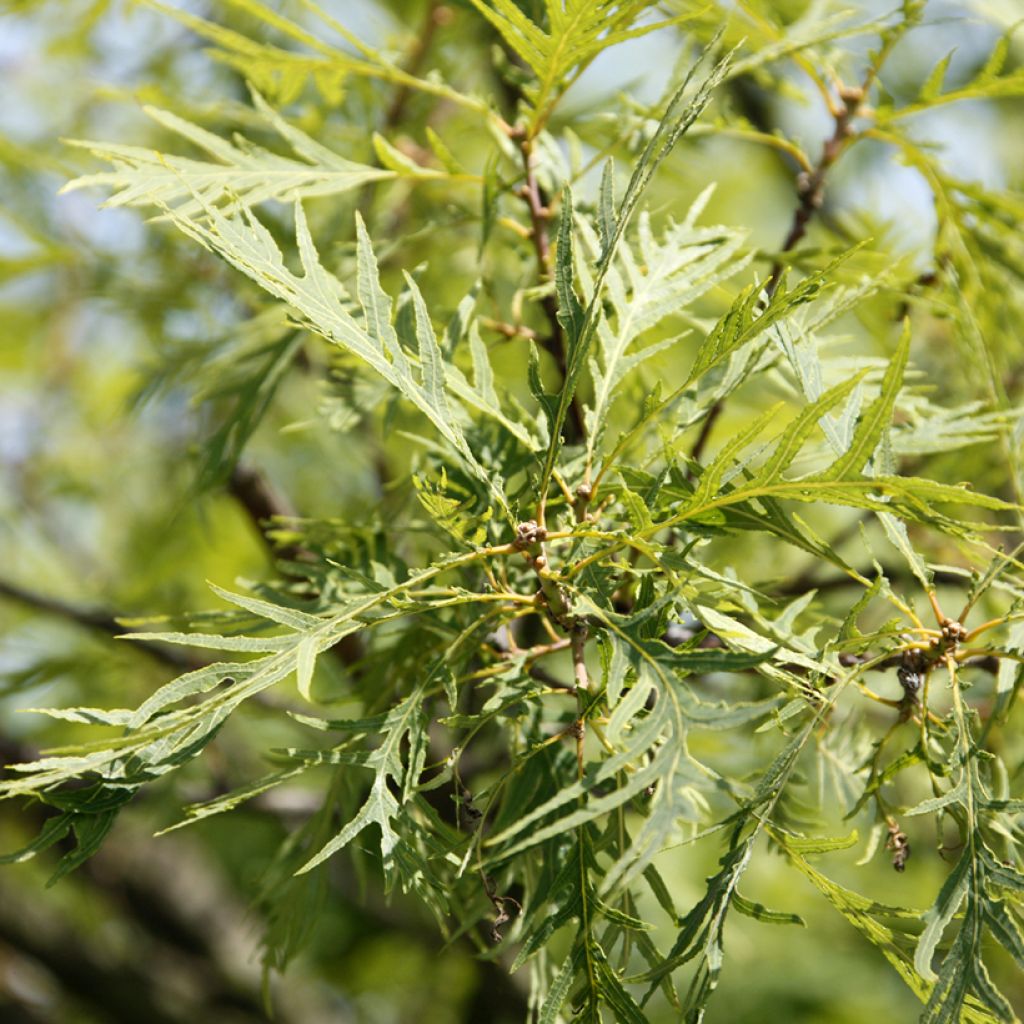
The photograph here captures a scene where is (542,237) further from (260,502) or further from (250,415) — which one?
(260,502)

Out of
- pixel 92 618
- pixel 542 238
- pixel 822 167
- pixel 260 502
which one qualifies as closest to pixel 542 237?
pixel 542 238

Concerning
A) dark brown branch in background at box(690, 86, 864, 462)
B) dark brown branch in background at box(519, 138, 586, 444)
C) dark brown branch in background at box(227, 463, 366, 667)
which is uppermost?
dark brown branch in background at box(690, 86, 864, 462)

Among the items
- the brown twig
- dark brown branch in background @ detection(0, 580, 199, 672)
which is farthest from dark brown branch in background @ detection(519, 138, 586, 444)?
dark brown branch in background @ detection(0, 580, 199, 672)

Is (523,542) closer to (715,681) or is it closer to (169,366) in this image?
(169,366)

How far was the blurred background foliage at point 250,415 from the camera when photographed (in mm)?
849

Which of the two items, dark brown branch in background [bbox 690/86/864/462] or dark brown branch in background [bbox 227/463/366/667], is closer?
dark brown branch in background [bbox 690/86/864/462]

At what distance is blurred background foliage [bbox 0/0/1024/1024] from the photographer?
85 centimetres

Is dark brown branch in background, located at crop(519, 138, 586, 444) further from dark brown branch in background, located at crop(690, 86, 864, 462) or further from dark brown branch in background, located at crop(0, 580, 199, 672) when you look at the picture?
dark brown branch in background, located at crop(0, 580, 199, 672)

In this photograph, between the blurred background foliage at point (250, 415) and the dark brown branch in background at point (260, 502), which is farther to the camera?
the dark brown branch in background at point (260, 502)

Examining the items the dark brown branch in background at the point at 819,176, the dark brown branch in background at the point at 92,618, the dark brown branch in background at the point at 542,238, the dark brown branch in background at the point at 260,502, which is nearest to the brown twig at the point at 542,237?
the dark brown branch in background at the point at 542,238

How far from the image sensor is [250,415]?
0.73 m

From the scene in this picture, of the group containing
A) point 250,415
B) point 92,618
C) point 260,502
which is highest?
point 250,415

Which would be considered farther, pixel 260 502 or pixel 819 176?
pixel 260 502

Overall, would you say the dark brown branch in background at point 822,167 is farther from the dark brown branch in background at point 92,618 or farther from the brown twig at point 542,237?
the dark brown branch in background at point 92,618
